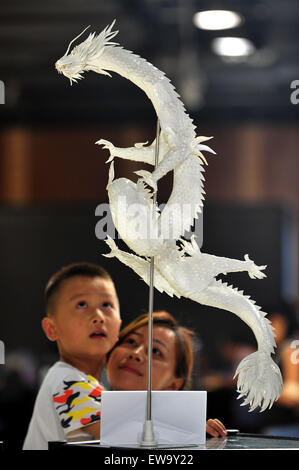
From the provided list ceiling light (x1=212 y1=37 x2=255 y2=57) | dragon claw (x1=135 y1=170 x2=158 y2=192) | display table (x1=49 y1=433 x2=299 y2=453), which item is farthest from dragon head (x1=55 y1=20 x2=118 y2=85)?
ceiling light (x1=212 y1=37 x2=255 y2=57)

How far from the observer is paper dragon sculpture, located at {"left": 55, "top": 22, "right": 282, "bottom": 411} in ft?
4.90

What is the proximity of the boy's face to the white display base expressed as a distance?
0.23 meters

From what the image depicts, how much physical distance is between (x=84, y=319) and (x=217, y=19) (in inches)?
121

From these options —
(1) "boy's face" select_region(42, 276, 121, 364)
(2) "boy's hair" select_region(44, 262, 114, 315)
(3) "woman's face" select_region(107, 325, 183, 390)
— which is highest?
(2) "boy's hair" select_region(44, 262, 114, 315)

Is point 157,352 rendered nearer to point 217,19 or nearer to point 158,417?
point 158,417

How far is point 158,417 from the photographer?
4.86 ft

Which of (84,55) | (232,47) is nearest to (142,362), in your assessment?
(84,55)

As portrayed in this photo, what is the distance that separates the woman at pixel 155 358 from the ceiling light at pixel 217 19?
2885mm

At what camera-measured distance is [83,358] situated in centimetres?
169

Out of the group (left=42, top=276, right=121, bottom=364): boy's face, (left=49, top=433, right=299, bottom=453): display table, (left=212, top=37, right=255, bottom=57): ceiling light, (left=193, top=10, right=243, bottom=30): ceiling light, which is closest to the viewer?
(left=49, top=433, right=299, bottom=453): display table

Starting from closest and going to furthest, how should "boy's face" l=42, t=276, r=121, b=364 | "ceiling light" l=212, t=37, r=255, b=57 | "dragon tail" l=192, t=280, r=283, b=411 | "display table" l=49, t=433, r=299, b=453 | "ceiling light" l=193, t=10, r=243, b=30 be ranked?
1. "display table" l=49, t=433, r=299, b=453
2. "dragon tail" l=192, t=280, r=283, b=411
3. "boy's face" l=42, t=276, r=121, b=364
4. "ceiling light" l=193, t=10, r=243, b=30
5. "ceiling light" l=212, t=37, r=255, b=57

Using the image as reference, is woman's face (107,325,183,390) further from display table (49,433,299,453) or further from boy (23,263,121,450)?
display table (49,433,299,453)

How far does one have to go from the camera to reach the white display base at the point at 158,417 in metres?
1.46
